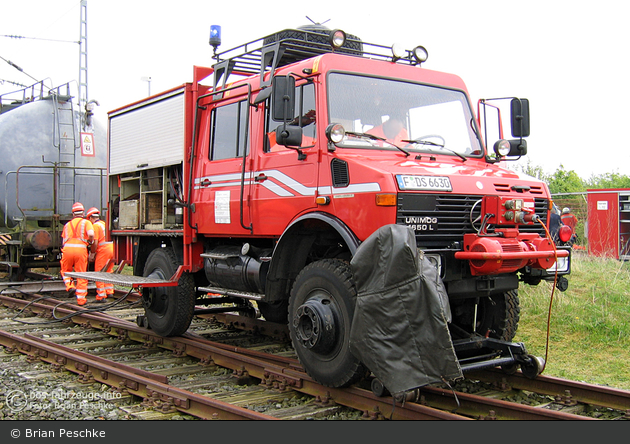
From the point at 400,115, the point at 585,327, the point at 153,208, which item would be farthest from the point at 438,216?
→ the point at 153,208

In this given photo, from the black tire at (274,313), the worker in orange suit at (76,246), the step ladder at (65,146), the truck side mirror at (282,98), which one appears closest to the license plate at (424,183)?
the truck side mirror at (282,98)

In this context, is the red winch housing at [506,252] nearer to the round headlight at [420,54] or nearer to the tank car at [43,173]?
the round headlight at [420,54]

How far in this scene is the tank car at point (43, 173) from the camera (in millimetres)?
13148

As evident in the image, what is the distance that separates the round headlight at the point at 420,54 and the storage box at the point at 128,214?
443 cm

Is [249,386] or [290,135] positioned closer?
[290,135]

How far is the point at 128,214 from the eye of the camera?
875 cm

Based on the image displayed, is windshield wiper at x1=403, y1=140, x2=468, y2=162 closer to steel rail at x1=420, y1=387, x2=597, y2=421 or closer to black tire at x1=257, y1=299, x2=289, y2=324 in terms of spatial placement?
steel rail at x1=420, y1=387, x2=597, y2=421

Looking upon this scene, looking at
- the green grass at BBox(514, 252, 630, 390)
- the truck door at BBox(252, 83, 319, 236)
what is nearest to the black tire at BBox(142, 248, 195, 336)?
the truck door at BBox(252, 83, 319, 236)

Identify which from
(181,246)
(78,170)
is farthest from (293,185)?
(78,170)

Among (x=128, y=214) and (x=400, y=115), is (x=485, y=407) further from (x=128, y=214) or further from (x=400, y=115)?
(x=128, y=214)

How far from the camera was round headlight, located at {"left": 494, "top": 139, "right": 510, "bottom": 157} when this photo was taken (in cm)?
633

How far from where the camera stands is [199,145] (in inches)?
293

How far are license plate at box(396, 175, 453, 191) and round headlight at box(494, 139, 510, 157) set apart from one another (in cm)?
149

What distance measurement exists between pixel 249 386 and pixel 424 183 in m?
2.68
